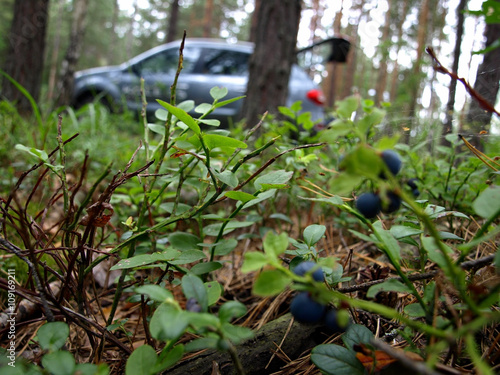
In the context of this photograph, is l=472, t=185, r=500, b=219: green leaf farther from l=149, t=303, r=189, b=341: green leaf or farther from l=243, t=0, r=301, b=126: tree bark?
l=243, t=0, r=301, b=126: tree bark

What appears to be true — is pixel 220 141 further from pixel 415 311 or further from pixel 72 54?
pixel 72 54

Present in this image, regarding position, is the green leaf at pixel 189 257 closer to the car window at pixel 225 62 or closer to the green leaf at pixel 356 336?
the green leaf at pixel 356 336

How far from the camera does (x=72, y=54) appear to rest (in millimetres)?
5066

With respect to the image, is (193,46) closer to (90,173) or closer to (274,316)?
(90,173)

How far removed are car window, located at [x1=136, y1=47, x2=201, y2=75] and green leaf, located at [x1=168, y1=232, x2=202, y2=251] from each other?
5771 mm

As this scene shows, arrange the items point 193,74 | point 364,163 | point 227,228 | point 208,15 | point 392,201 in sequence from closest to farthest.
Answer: point 364,163, point 392,201, point 227,228, point 193,74, point 208,15

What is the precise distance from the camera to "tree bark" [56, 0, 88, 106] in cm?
434

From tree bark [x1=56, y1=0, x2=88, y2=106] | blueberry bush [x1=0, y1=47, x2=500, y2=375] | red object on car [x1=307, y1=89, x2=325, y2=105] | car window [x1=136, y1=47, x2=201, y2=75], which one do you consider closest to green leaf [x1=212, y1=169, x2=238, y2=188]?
blueberry bush [x1=0, y1=47, x2=500, y2=375]

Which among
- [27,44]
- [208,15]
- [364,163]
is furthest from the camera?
[208,15]

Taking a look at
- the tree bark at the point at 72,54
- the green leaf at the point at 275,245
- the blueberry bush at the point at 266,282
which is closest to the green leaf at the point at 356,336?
the blueberry bush at the point at 266,282

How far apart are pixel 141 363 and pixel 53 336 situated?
15 cm

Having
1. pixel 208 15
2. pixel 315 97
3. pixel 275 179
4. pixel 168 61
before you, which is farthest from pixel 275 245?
pixel 208 15

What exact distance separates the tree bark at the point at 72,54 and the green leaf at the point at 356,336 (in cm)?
450

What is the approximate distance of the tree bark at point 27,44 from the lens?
14.5 ft
